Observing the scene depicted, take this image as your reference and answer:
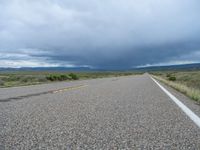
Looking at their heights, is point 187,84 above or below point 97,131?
below

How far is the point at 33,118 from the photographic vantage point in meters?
8.05

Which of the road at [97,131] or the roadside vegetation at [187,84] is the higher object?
the road at [97,131]

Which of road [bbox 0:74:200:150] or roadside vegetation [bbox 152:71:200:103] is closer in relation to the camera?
road [bbox 0:74:200:150]

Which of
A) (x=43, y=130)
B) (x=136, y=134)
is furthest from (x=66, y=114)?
(x=136, y=134)

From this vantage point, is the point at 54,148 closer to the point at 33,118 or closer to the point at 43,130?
the point at 43,130

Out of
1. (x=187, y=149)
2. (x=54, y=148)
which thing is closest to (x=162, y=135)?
(x=187, y=149)

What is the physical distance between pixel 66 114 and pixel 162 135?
11.4 ft

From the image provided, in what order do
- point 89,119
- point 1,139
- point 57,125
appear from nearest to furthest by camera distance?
point 1,139 → point 57,125 → point 89,119

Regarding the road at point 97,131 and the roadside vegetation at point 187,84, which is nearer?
the road at point 97,131

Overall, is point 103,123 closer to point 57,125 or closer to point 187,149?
point 57,125

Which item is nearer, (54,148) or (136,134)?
(54,148)

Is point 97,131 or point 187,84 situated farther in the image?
point 187,84

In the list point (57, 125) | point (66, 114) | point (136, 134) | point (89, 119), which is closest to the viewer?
point (136, 134)

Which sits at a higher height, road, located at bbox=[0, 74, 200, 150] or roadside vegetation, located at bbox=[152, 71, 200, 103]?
road, located at bbox=[0, 74, 200, 150]
